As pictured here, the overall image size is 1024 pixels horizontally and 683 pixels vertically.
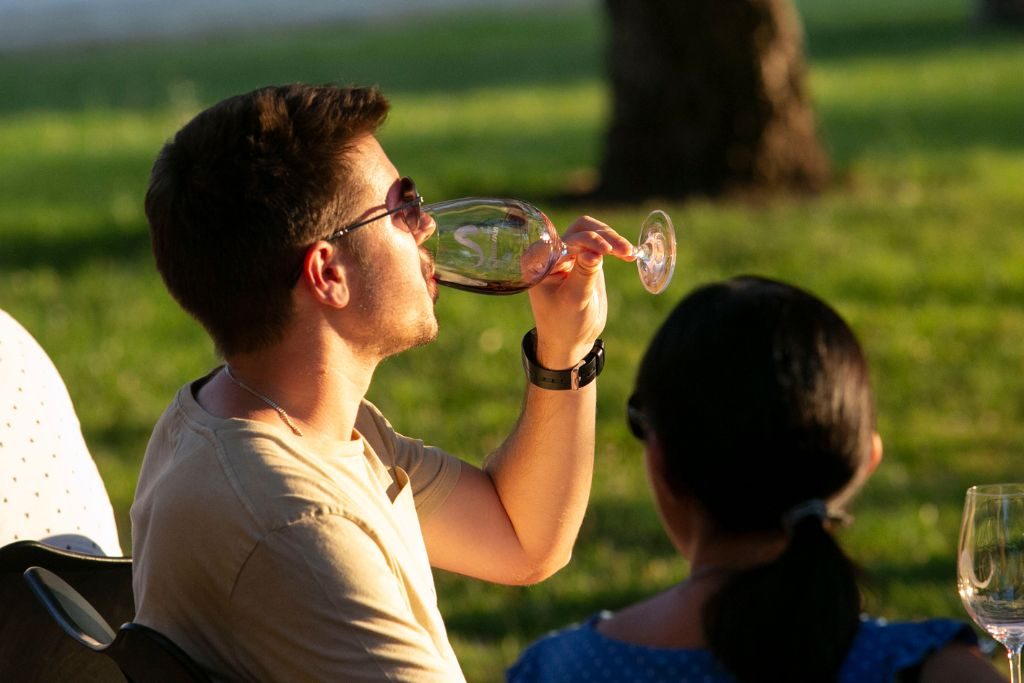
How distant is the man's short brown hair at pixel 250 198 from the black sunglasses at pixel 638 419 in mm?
638

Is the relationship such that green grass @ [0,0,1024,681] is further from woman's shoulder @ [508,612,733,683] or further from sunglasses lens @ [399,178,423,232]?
sunglasses lens @ [399,178,423,232]

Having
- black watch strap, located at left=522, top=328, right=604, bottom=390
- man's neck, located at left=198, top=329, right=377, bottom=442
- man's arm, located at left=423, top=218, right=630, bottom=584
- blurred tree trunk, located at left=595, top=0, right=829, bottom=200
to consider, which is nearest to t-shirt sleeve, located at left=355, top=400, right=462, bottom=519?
man's arm, located at left=423, top=218, right=630, bottom=584

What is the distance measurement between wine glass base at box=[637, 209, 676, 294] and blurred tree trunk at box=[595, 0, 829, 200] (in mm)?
6719

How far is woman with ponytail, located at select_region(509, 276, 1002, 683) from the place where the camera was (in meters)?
2.14

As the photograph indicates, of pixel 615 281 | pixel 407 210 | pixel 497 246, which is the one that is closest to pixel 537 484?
pixel 497 246

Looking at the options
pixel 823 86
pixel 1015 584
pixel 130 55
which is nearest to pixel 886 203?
pixel 823 86

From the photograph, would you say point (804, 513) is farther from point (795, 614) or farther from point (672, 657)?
point (672, 657)

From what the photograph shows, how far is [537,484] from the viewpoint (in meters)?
3.25

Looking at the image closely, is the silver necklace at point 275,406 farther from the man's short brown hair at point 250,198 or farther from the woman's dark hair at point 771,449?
the woman's dark hair at point 771,449

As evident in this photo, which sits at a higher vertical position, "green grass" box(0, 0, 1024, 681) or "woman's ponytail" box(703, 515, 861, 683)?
"woman's ponytail" box(703, 515, 861, 683)

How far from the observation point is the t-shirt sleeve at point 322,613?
2.30m

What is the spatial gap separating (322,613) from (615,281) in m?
6.54

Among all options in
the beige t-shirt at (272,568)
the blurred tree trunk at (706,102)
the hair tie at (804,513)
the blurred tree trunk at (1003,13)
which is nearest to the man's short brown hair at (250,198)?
the beige t-shirt at (272,568)

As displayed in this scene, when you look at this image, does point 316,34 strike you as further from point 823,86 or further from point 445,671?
point 445,671
